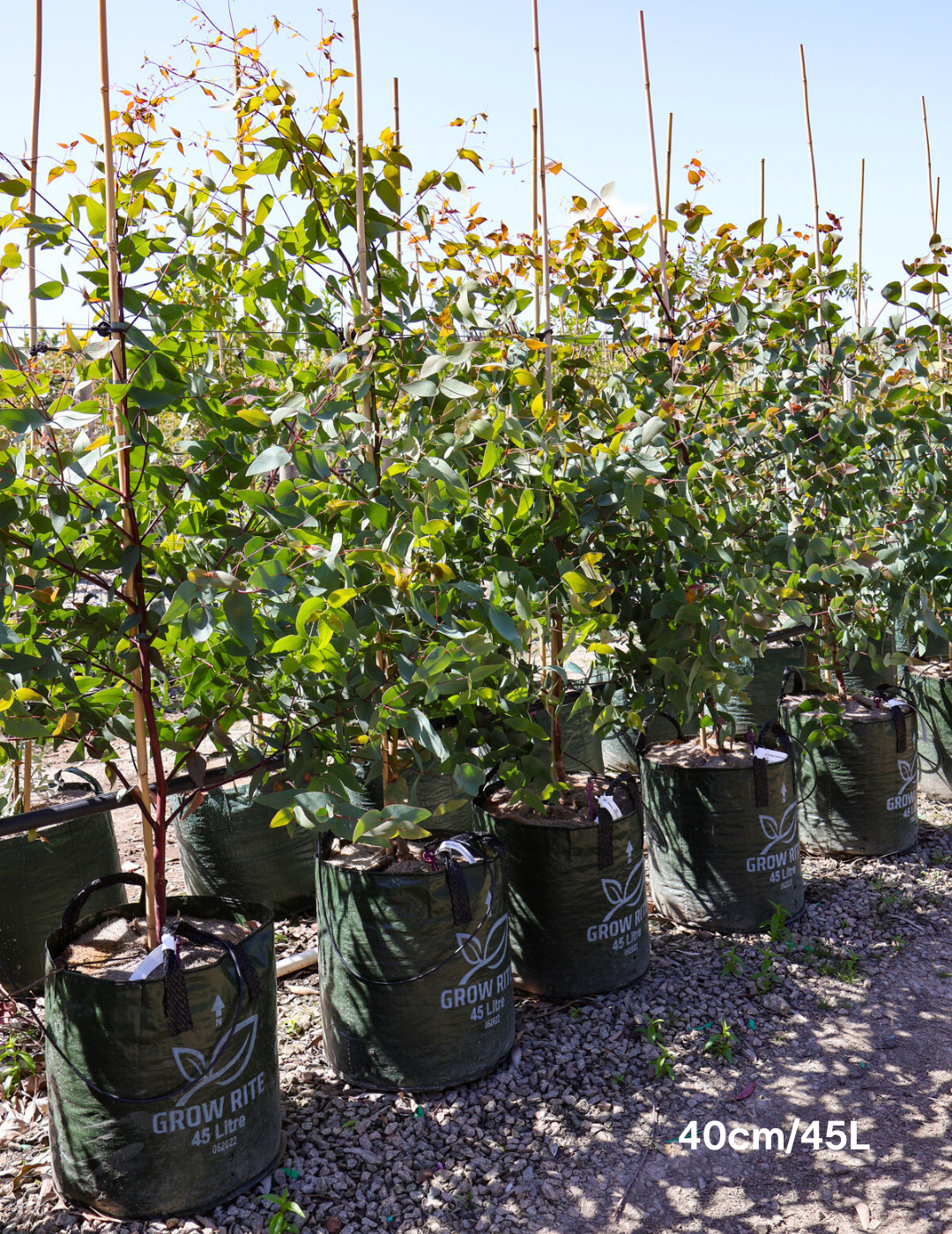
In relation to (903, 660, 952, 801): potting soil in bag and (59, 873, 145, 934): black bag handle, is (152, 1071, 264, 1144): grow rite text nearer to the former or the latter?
(59, 873, 145, 934): black bag handle

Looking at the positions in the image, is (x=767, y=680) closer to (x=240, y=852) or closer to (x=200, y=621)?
(x=240, y=852)

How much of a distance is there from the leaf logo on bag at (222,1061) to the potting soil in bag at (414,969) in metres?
0.32

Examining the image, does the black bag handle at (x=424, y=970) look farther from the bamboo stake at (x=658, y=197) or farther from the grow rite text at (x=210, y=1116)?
the bamboo stake at (x=658, y=197)

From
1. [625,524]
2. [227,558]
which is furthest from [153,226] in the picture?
[625,524]

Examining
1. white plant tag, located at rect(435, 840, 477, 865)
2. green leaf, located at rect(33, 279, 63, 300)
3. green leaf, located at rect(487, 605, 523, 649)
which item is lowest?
white plant tag, located at rect(435, 840, 477, 865)

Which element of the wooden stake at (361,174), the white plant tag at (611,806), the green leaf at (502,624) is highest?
the wooden stake at (361,174)

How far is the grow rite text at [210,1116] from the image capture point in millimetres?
1639

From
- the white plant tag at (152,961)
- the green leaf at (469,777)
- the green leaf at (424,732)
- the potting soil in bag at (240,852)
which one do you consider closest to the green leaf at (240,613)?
the green leaf at (424,732)

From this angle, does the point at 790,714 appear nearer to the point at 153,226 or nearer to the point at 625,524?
the point at 625,524

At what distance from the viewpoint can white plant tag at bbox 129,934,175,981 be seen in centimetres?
163

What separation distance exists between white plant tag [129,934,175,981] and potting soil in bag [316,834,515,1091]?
416mm

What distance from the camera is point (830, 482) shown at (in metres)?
2.80

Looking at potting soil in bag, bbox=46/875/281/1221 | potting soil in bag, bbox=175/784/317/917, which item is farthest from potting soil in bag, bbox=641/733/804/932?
potting soil in bag, bbox=46/875/281/1221

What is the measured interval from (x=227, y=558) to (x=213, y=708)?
0.26m
